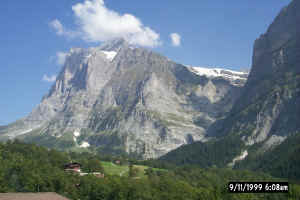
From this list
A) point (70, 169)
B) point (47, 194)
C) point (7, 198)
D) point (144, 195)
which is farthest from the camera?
point (70, 169)

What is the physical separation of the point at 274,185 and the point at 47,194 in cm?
4005

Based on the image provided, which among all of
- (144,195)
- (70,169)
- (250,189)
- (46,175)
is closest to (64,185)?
(46,175)

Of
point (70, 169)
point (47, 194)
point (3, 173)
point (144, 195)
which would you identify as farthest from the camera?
point (70, 169)

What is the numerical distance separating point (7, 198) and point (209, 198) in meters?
82.6

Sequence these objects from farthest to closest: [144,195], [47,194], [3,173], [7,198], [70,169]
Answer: [70,169] → [144,195] → [3,173] → [47,194] → [7,198]

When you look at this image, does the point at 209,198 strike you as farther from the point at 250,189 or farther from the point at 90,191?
the point at 250,189

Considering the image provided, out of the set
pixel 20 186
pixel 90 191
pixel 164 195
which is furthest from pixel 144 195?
pixel 20 186

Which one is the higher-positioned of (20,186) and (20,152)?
(20,152)

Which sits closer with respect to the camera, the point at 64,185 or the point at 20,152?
the point at 64,185

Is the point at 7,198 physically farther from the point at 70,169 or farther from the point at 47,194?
the point at 70,169

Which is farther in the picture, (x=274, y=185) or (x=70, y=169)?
(x=70, y=169)

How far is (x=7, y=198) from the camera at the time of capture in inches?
2446

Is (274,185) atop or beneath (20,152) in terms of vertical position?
beneath

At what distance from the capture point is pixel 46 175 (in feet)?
474
